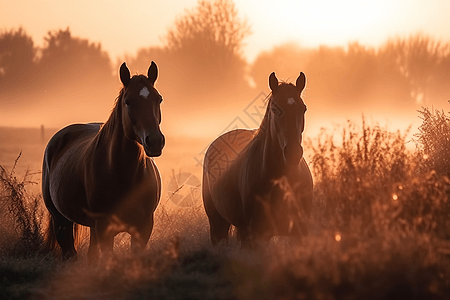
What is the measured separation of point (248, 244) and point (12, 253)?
3875 mm

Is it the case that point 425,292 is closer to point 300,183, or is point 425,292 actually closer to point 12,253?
point 300,183

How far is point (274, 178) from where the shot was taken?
19.2 ft

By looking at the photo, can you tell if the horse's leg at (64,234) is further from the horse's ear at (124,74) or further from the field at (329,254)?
the horse's ear at (124,74)

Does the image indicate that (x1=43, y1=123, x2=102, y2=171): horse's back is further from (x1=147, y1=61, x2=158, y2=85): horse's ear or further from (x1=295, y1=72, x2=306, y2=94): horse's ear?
(x1=295, y1=72, x2=306, y2=94): horse's ear

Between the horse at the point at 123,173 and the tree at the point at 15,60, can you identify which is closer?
the horse at the point at 123,173

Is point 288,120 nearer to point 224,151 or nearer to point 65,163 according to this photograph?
point 224,151

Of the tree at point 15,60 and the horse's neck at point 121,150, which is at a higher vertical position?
the tree at point 15,60

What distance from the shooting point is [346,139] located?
6348 millimetres

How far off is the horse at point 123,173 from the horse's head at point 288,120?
4.06 feet

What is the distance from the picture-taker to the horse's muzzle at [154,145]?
5480 mm

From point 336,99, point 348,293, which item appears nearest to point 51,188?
point 348,293

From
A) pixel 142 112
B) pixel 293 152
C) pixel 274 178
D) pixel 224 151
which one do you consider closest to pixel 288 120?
pixel 293 152

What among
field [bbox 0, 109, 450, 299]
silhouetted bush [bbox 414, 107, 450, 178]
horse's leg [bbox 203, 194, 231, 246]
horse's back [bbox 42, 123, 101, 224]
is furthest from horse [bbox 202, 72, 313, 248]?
silhouetted bush [bbox 414, 107, 450, 178]

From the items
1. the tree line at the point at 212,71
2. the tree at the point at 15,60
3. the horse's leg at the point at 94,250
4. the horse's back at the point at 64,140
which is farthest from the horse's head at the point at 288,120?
the tree at the point at 15,60
